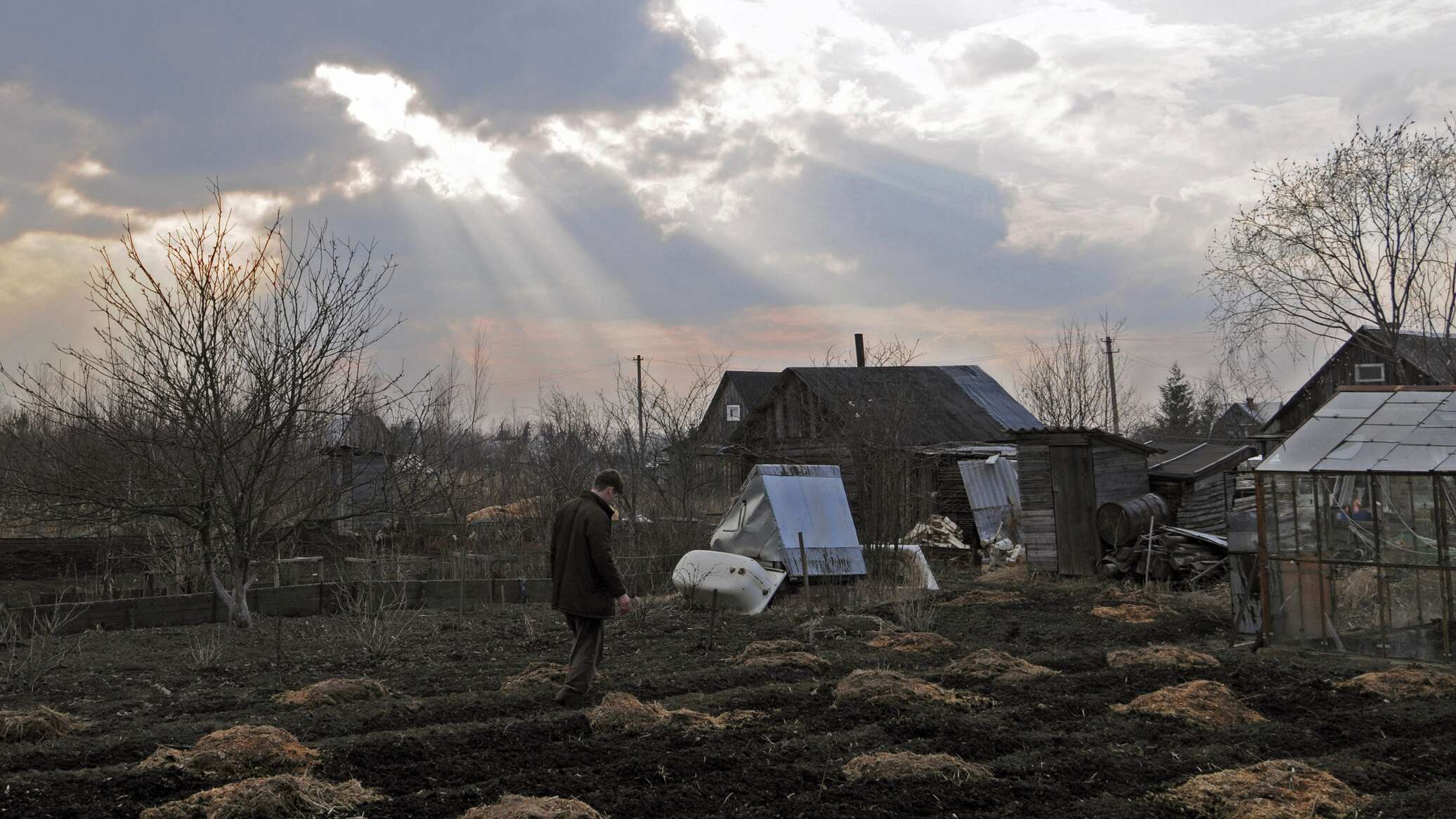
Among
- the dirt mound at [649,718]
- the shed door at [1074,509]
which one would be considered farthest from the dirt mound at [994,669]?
the shed door at [1074,509]

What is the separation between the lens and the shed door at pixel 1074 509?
17.3 metres

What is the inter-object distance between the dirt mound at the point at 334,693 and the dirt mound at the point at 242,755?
1388 mm

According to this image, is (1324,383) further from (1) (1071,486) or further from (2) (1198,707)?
(2) (1198,707)

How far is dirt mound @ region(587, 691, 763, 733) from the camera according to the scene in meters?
6.45

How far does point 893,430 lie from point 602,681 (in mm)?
10068

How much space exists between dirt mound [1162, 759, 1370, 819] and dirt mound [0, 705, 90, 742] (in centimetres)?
584

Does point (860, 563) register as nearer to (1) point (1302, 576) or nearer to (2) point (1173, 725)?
(1) point (1302, 576)

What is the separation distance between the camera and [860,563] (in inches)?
591

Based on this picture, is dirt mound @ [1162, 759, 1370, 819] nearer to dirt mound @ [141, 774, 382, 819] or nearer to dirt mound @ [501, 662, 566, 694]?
dirt mound @ [141, 774, 382, 819]

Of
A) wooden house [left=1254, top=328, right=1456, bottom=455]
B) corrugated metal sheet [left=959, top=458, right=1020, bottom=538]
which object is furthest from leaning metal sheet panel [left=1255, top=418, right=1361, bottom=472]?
wooden house [left=1254, top=328, right=1456, bottom=455]

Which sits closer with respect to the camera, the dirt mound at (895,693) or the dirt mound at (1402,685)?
the dirt mound at (895,693)

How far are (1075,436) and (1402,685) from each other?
32.1ft

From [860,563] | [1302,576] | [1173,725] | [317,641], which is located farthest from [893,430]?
[1173,725]

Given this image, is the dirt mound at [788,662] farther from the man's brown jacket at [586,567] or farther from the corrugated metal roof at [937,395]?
the corrugated metal roof at [937,395]
